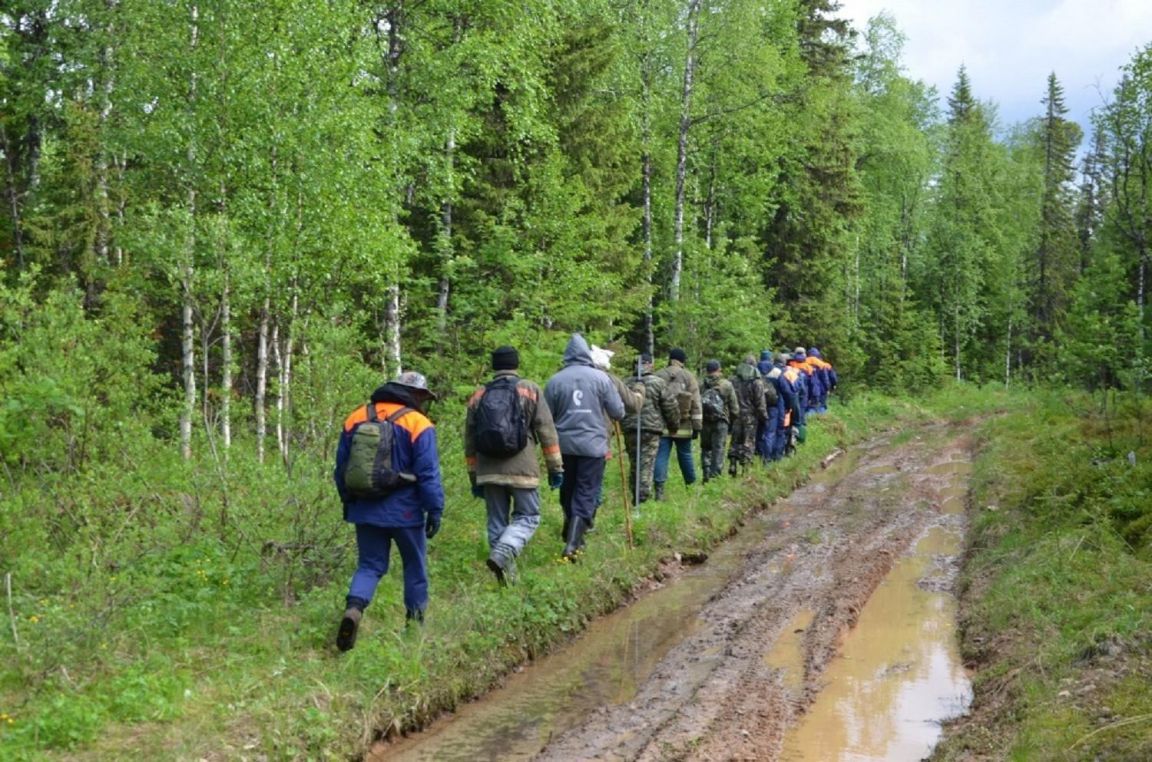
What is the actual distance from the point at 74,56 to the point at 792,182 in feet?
72.1

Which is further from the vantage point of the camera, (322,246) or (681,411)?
(322,246)

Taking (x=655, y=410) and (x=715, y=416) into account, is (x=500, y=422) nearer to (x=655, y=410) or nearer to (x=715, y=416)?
(x=655, y=410)

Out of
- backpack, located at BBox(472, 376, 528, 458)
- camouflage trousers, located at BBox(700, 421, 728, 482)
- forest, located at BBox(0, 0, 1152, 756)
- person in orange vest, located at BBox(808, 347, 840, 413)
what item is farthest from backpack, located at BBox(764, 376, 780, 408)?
backpack, located at BBox(472, 376, 528, 458)

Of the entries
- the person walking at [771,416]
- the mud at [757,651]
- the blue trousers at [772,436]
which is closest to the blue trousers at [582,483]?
the mud at [757,651]

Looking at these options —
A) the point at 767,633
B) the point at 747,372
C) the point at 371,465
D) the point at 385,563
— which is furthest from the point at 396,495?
the point at 747,372

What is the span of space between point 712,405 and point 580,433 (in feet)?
19.4

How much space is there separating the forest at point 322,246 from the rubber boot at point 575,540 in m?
0.53

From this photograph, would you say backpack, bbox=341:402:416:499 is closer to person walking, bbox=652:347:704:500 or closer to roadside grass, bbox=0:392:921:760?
roadside grass, bbox=0:392:921:760

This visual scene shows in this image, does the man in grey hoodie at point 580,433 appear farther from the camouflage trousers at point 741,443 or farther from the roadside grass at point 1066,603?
the camouflage trousers at point 741,443

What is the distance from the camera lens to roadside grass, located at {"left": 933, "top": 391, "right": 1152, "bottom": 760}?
5254 mm

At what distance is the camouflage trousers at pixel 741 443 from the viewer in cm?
1623

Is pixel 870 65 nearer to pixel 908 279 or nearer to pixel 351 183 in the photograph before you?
pixel 908 279

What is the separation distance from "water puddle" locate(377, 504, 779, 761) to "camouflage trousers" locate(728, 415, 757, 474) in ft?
21.7

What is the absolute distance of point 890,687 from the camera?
23.0 ft
